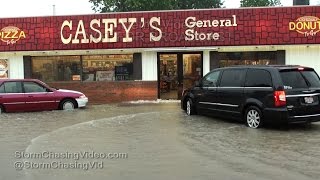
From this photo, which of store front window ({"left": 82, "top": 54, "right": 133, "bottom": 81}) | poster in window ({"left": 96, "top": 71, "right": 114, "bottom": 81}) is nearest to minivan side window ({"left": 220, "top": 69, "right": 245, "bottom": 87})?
store front window ({"left": 82, "top": 54, "right": 133, "bottom": 81})

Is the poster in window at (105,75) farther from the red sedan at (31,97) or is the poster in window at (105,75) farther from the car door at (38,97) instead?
the car door at (38,97)

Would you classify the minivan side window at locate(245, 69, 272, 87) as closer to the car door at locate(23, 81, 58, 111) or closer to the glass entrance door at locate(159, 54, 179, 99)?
the car door at locate(23, 81, 58, 111)

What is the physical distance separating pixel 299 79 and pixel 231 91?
6.53 feet

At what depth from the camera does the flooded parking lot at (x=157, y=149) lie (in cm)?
795

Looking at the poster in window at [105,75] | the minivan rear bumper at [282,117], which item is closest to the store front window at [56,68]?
the poster in window at [105,75]

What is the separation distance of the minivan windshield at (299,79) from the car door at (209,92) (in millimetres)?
2606

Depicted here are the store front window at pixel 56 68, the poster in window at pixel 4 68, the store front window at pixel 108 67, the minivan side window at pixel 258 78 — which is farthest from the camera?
the poster in window at pixel 4 68

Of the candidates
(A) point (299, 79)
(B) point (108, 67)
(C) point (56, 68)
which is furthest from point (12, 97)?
(A) point (299, 79)

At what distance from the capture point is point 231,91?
13.6m

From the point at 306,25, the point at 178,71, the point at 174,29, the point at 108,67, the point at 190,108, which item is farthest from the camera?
the point at 108,67

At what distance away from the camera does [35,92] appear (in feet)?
62.8

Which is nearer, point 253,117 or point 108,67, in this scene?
point 253,117

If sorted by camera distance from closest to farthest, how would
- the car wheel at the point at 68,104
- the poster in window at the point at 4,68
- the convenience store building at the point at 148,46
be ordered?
1. the car wheel at the point at 68,104
2. the convenience store building at the point at 148,46
3. the poster in window at the point at 4,68

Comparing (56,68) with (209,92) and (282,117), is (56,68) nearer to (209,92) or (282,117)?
(209,92)
